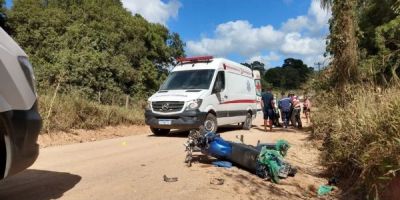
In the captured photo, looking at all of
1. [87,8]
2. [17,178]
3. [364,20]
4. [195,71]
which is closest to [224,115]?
[195,71]

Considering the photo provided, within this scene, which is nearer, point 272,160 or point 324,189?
point 324,189

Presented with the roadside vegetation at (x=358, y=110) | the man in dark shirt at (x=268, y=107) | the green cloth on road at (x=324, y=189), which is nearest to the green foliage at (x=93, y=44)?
the man in dark shirt at (x=268, y=107)

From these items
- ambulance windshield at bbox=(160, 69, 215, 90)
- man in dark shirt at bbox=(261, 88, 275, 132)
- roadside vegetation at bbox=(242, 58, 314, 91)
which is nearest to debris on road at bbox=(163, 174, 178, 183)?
ambulance windshield at bbox=(160, 69, 215, 90)

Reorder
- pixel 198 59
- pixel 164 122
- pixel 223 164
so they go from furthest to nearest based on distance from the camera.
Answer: pixel 198 59 < pixel 164 122 < pixel 223 164

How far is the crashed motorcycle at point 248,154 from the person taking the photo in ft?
25.3

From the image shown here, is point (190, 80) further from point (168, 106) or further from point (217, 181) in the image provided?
point (217, 181)

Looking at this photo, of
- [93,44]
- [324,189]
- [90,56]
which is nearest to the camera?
[324,189]

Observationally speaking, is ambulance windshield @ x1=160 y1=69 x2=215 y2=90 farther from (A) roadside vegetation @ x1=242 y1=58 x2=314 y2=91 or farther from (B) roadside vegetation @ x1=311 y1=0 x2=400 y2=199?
(A) roadside vegetation @ x1=242 y1=58 x2=314 y2=91

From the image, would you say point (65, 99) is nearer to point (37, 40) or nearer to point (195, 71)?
point (195, 71)

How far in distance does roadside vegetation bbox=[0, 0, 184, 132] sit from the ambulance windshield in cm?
279

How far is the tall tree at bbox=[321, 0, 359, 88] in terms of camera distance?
13969mm

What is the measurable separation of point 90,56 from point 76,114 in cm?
1181

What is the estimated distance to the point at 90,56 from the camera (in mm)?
26000

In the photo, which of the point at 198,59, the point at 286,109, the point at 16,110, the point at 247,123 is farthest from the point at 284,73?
the point at 16,110
